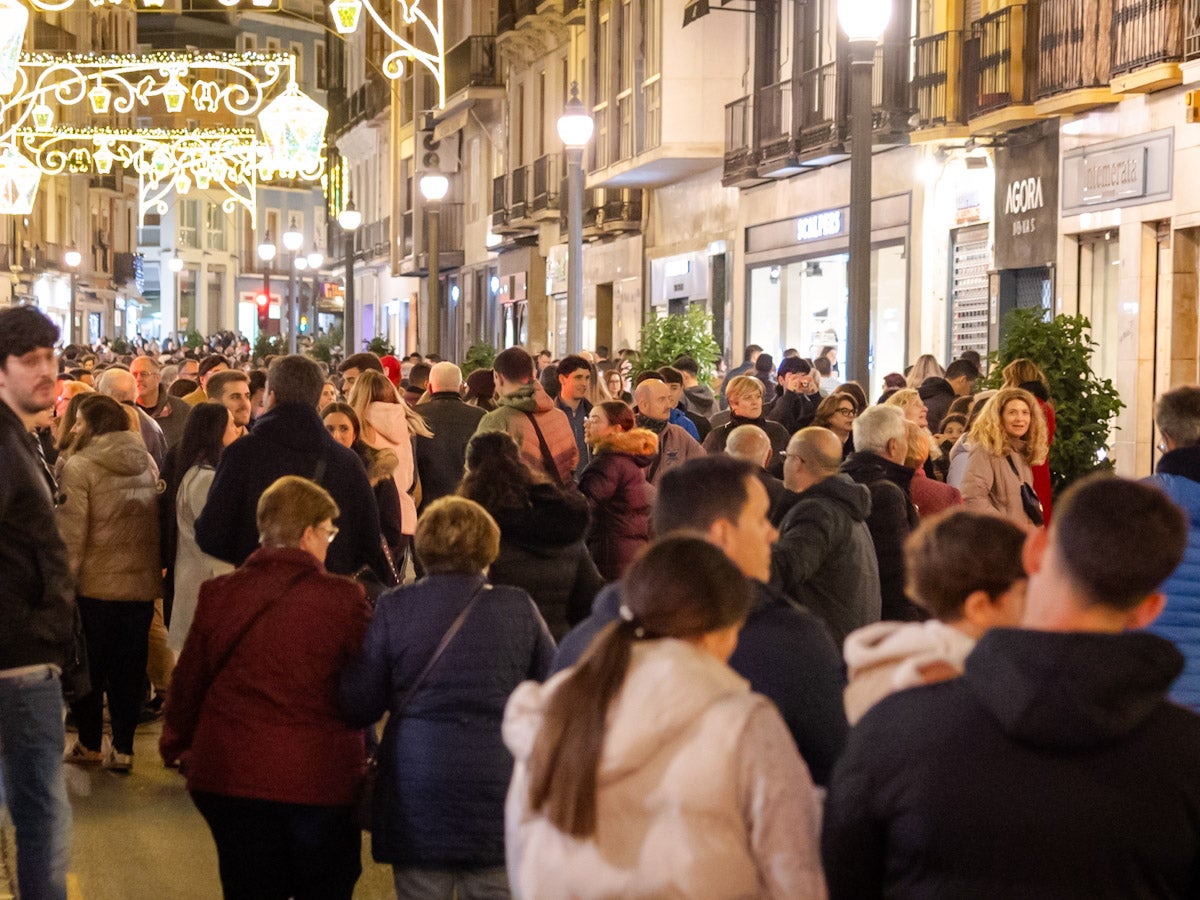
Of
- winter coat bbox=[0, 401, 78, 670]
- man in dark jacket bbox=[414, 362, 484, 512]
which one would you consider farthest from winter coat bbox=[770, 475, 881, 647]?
man in dark jacket bbox=[414, 362, 484, 512]

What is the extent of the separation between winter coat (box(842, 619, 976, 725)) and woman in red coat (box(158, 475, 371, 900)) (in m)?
2.03

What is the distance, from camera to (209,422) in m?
9.12

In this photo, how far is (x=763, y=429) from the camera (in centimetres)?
1123

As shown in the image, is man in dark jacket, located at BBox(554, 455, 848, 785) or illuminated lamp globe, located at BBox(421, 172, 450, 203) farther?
illuminated lamp globe, located at BBox(421, 172, 450, 203)

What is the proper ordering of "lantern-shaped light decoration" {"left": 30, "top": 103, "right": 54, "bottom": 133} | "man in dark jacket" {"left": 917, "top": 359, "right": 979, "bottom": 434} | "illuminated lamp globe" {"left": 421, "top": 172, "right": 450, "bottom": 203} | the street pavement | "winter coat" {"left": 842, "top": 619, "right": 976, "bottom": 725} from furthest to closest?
"illuminated lamp globe" {"left": 421, "top": 172, "right": 450, "bottom": 203} < "lantern-shaped light decoration" {"left": 30, "top": 103, "right": 54, "bottom": 133} < "man in dark jacket" {"left": 917, "top": 359, "right": 979, "bottom": 434} < the street pavement < "winter coat" {"left": 842, "top": 619, "right": 976, "bottom": 725}

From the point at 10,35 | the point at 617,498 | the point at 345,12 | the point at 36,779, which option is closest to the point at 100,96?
the point at 10,35

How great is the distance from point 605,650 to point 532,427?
22.1 ft

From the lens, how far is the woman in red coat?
5.46 metres

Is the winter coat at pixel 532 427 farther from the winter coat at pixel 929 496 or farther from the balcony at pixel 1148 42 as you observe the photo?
the balcony at pixel 1148 42

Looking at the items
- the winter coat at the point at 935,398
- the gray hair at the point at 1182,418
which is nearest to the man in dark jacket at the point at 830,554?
the gray hair at the point at 1182,418

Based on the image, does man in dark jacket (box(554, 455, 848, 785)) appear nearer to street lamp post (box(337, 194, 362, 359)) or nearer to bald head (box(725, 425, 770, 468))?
bald head (box(725, 425, 770, 468))

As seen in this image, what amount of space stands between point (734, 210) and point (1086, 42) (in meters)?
12.0

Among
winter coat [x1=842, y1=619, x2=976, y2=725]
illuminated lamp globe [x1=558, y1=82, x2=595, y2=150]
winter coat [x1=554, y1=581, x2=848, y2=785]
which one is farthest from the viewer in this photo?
illuminated lamp globe [x1=558, y1=82, x2=595, y2=150]

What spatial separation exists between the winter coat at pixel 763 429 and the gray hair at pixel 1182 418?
4.35 m
